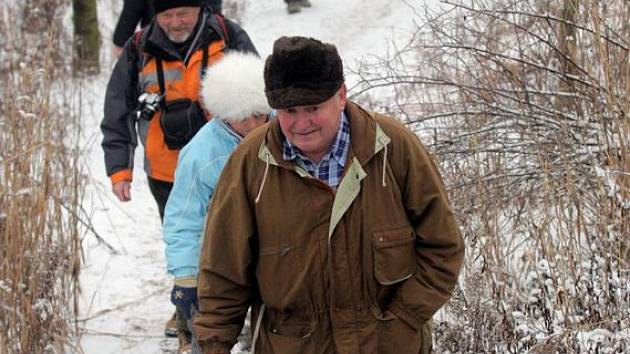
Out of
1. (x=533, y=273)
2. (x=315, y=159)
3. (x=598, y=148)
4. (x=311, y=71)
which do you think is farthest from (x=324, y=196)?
(x=598, y=148)

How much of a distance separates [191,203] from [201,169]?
0.12m

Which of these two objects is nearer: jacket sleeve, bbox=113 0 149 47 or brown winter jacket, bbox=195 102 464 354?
brown winter jacket, bbox=195 102 464 354

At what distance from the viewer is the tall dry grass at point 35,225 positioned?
438 cm

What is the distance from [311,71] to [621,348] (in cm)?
182

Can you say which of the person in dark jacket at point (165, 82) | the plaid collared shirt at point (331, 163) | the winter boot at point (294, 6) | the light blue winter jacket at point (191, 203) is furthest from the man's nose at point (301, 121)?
the winter boot at point (294, 6)

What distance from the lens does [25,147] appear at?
15.2 ft

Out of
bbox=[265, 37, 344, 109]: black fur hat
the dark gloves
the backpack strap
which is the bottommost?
the dark gloves

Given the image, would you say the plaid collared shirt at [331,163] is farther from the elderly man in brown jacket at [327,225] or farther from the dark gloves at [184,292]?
the dark gloves at [184,292]

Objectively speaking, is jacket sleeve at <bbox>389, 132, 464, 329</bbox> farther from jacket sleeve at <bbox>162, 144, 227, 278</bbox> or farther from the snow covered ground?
the snow covered ground

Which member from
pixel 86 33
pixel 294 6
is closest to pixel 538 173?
pixel 86 33

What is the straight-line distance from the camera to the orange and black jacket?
4.25 metres

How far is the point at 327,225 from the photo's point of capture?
8.48 feet

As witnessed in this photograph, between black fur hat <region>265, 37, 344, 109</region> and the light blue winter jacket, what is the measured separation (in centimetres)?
90

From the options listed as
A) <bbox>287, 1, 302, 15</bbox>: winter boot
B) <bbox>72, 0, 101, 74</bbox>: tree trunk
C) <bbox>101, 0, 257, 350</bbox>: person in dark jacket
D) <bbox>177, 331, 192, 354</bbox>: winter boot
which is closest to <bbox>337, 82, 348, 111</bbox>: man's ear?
<bbox>101, 0, 257, 350</bbox>: person in dark jacket
